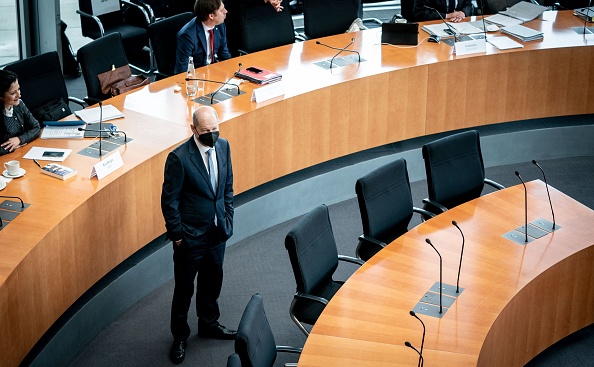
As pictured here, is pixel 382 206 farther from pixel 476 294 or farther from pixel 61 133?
pixel 61 133

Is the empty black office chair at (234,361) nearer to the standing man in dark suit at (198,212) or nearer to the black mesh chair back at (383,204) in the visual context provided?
the standing man in dark suit at (198,212)

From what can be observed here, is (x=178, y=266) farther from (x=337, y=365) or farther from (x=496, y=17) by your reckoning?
(x=496, y=17)

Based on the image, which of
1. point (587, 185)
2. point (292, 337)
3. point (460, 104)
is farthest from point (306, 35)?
point (292, 337)

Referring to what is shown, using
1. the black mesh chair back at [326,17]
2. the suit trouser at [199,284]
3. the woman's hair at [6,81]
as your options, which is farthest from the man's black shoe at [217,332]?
the black mesh chair back at [326,17]

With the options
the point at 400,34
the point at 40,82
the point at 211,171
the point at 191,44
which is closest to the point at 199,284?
the point at 211,171

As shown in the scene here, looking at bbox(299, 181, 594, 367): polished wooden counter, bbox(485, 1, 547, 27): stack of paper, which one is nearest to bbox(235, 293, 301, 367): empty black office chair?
bbox(299, 181, 594, 367): polished wooden counter

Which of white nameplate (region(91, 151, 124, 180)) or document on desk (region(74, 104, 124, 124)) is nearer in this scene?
white nameplate (region(91, 151, 124, 180))

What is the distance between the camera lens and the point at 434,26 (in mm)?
8539

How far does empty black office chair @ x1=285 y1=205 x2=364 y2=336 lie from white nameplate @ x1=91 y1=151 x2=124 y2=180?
1.33 metres

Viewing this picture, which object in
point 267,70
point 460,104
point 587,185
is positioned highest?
point 267,70

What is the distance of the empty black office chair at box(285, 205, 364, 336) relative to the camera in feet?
16.9

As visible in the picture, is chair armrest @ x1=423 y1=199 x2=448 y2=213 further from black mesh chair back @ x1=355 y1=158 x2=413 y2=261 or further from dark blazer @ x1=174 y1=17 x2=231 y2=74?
dark blazer @ x1=174 y1=17 x2=231 y2=74

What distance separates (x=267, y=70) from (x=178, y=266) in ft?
8.16

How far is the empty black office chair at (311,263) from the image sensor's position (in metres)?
5.16
